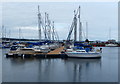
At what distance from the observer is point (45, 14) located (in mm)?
61125

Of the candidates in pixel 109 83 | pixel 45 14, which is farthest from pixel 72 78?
pixel 45 14

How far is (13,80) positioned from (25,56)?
20.0 meters

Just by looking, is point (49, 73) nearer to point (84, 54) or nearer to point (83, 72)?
point (83, 72)

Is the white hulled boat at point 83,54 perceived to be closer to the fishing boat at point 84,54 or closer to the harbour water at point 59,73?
the fishing boat at point 84,54

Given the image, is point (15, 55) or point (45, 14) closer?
point (15, 55)

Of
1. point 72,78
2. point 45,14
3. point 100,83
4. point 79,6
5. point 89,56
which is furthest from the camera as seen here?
point 45,14

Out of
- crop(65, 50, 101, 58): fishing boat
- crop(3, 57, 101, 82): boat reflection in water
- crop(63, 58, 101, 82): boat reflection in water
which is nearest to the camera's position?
crop(3, 57, 101, 82): boat reflection in water

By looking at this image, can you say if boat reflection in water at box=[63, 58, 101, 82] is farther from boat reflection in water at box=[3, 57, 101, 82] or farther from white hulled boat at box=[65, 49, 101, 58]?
white hulled boat at box=[65, 49, 101, 58]

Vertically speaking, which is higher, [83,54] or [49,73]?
[83,54]

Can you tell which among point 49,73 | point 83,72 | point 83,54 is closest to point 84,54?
point 83,54

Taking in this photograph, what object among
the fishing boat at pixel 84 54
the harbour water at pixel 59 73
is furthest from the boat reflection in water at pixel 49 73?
the fishing boat at pixel 84 54

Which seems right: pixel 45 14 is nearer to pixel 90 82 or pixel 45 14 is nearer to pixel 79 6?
pixel 79 6

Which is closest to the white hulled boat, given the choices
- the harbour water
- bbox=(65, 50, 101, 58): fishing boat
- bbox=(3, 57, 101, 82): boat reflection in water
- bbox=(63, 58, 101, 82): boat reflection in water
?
bbox=(65, 50, 101, 58): fishing boat

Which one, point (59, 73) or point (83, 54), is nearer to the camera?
point (59, 73)
